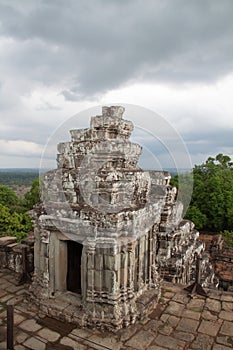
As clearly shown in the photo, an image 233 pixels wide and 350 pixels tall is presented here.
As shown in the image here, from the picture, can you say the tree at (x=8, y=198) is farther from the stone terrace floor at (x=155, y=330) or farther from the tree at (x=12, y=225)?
the stone terrace floor at (x=155, y=330)

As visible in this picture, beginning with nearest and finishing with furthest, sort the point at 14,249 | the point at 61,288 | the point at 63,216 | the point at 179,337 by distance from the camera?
the point at 179,337 → the point at 63,216 → the point at 61,288 → the point at 14,249

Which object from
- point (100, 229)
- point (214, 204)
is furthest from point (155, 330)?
point (214, 204)

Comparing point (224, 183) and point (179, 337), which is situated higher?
point (224, 183)

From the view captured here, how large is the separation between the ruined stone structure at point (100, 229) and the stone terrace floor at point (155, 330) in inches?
11.1

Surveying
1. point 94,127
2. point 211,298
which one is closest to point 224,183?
point 211,298

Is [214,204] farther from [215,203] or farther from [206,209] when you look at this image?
[206,209]

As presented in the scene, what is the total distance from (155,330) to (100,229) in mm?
2537

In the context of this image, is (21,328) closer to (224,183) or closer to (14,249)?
(14,249)

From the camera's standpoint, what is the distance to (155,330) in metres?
5.93

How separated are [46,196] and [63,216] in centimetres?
92

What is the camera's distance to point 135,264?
21.6ft

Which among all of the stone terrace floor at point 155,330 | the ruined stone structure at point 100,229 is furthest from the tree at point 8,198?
the ruined stone structure at point 100,229

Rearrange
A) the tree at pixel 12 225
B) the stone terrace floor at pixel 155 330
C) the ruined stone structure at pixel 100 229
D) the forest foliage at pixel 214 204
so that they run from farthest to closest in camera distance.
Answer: the forest foliage at pixel 214 204 < the tree at pixel 12 225 < the ruined stone structure at pixel 100 229 < the stone terrace floor at pixel 155 330

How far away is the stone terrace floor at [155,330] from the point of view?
5.44 meters
